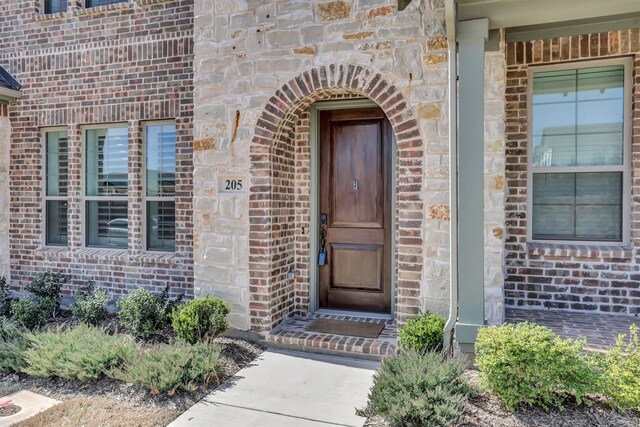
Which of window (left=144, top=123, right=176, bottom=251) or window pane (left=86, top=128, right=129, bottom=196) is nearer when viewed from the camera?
window (left=144, top=123, right=176, bottom=251)

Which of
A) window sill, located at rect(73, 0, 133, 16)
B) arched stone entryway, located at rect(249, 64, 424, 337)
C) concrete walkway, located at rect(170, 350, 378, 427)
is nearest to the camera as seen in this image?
concrete walkway, located at rect(170, 350, 378, 427)

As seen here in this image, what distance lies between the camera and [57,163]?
20.8 feet

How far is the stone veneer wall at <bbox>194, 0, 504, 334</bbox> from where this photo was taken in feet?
13.2

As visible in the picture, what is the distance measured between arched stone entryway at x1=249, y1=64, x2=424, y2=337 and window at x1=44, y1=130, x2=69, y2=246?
3.39m

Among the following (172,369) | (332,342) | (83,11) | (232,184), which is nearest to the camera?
(172,369)

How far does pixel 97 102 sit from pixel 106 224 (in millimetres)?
1631

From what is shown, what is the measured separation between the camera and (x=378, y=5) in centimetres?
416

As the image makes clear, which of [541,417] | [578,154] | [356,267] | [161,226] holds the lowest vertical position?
[541,417]

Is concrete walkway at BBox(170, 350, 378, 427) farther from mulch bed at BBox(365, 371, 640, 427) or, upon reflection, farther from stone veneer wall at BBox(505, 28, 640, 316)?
stone veneer wall at BBox(505, 28, 640, 316)

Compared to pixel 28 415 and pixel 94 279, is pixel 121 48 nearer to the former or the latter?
pixel 94 279

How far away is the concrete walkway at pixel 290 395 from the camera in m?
3.16

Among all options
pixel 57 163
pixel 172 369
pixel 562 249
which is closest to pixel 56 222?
pixel 57 163

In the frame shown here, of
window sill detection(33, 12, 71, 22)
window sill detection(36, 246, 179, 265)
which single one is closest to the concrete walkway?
window sill detection(36, 246, 179, 265)

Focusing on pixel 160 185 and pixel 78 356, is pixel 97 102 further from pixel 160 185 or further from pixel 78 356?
pixel 78 356
